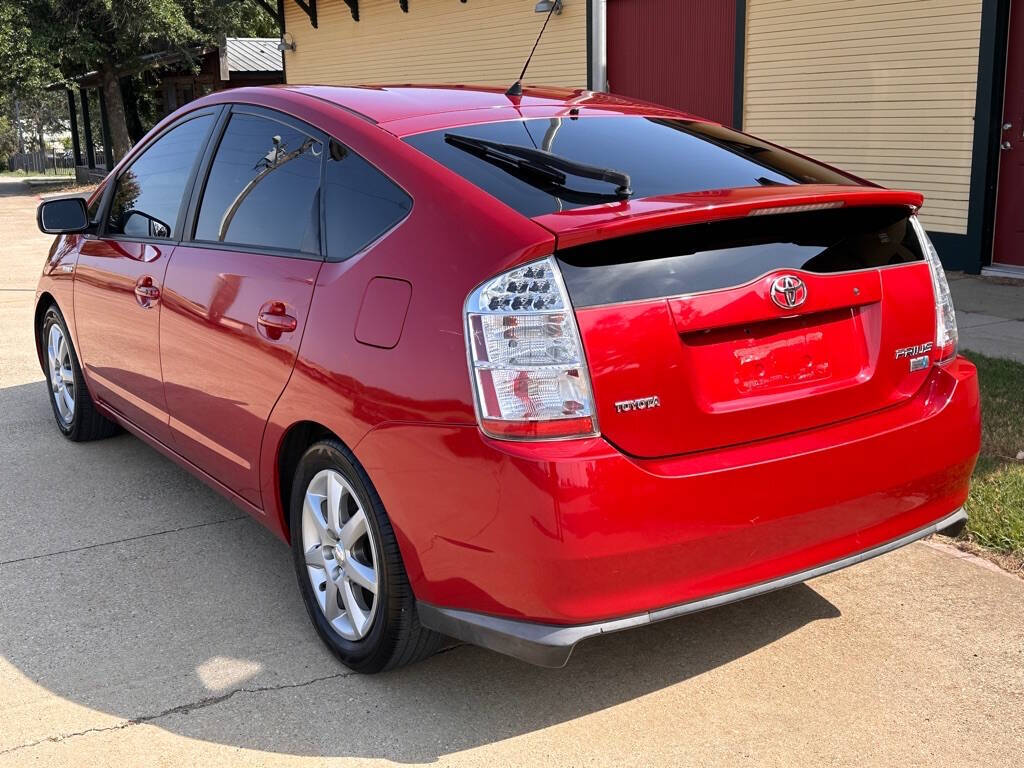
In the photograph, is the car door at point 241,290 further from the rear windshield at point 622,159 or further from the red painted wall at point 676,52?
the red painted wall at point 676,52

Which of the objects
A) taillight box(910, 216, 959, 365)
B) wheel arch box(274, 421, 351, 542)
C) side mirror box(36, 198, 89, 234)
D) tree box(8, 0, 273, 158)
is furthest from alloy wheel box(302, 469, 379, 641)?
tree box(8, 0, 273, 158)

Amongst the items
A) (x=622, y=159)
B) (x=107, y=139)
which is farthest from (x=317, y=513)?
(x=107, y=139)

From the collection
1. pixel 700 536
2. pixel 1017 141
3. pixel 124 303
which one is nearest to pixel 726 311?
pixel 700 536

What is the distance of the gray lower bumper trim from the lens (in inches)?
103

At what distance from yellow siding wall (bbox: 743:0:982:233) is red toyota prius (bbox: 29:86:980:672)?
7428mm

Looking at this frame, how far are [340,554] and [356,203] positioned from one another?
3.44ft

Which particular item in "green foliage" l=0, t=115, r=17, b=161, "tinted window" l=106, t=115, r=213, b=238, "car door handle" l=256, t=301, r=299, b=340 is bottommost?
"green foliage" l=0, t=115, r=17, b=161

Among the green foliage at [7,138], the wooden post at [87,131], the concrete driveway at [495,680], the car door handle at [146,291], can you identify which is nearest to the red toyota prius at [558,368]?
the concrete driveway at [495,680]

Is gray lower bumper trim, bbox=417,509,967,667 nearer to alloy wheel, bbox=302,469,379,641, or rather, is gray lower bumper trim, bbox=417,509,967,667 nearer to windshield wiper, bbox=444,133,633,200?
alloy wheel, bbox=302,469,379,641

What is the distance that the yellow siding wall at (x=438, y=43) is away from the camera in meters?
15.9

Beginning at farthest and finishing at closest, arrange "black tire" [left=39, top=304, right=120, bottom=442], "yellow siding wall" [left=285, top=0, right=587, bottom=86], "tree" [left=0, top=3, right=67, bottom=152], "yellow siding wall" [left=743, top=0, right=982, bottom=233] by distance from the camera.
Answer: "tree" [left=0, top=3, right=67, bottom=152], "yellow siding wall" [left=285, top=0, right=587, bottom=86], "yellow siding wall" [left=743, top=0, right=982, bottom=233], "black tire" [left=39, top=304, right=120, bottom=442]

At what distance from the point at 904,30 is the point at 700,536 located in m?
9.36

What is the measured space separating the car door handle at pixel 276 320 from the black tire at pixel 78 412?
92.7 inches

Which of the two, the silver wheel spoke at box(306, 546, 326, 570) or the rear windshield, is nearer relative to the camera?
the rear windshield
